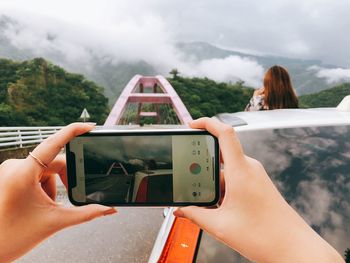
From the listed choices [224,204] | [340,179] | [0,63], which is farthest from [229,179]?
[0,63]

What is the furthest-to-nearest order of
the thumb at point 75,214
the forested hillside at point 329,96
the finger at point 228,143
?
the forested hillside at point 329,96 → the thumb at point 75,214 → the finger at point 228,143

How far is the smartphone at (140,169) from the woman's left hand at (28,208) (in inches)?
7.6

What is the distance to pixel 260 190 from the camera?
100 centimetres

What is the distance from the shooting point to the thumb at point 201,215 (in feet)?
3.59

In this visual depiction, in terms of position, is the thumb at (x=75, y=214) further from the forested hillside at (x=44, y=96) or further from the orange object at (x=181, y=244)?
the forested hillside at (x=44, y=96)

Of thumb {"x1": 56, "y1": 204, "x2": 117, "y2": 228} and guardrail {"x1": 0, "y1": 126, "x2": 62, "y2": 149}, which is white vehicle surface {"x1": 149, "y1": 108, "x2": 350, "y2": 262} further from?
guardrail {"x1": 0, "y1": 126, "x2": 62, "y2": 149}

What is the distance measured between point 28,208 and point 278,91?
4.17 metres

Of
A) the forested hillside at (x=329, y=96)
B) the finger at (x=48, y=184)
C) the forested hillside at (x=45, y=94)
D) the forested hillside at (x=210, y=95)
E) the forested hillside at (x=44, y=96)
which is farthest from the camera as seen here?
the forested hillside at (x=210, y=95)

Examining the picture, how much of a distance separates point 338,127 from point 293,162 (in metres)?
0.38

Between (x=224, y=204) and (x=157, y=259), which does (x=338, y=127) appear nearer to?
(x=157, y=259)

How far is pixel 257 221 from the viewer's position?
38.4 inches

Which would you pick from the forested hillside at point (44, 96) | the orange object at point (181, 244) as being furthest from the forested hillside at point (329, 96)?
the orange object at point (181, 244)

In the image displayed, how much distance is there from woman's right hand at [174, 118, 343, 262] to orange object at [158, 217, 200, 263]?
871mm

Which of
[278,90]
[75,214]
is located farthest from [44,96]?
[75,214]
